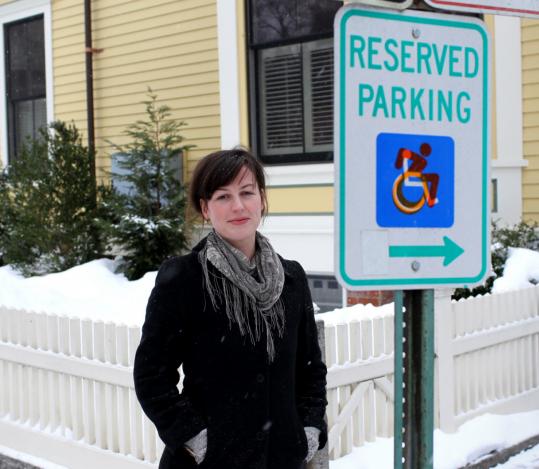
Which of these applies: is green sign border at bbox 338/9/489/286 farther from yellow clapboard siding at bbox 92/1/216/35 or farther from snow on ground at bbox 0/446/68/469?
yellow clapboard siding at bbox 92/1/216/35

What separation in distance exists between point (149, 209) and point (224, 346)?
626 cm

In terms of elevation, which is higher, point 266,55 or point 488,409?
point 266,55

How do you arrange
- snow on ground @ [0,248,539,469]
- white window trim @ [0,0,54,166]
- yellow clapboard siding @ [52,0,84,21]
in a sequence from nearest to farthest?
snow on ground @ [0,248,539,469] < yellow clapboard siding @ [52,0,84,21] < white window trim @ [0,0,54,166]

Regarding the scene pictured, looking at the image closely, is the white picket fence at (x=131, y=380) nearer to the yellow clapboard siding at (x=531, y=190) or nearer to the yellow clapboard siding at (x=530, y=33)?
the yellow clapboard siding at (x=531, y=190)

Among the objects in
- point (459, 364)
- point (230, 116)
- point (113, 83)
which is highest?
point (113, 83)

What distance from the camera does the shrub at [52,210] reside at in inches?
351

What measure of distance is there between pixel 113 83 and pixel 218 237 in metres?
8.31

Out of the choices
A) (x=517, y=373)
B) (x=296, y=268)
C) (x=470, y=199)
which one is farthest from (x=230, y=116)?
(x=470, y=199)

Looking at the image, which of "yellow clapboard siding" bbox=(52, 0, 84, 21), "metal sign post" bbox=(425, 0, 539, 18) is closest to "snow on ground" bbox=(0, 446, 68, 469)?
"metal sign post" bbox=(425, 0, 539, 18)

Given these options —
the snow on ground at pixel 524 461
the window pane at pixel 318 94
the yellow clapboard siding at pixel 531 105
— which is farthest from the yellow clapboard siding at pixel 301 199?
the snow on ground at pixel 524 461

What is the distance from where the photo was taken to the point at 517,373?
5.70m

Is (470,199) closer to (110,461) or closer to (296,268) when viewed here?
(296,268)

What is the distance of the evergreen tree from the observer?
8.24 meters

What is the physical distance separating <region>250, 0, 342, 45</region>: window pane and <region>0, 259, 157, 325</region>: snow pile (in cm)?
301
